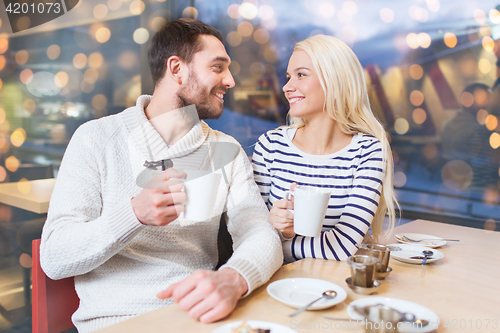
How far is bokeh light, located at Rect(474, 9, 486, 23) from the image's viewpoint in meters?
2.66

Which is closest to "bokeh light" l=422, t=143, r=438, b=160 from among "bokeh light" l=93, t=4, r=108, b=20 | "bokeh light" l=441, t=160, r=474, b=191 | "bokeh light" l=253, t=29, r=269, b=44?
"bokeh light" l=441, t=160, r=474, b=191

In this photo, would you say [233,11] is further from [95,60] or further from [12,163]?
[12,163]

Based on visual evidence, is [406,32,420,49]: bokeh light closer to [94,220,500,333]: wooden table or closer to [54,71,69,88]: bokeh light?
[94,220,500,333]: wooden table

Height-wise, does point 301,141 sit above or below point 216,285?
above

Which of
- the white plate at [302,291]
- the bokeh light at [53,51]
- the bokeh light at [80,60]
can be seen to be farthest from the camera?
the bokeh light at [80,60]

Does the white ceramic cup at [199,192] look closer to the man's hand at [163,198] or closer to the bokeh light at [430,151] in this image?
the man's hand at [163,198]

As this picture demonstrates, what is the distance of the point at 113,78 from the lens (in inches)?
113

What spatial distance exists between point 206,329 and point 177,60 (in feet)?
3.31

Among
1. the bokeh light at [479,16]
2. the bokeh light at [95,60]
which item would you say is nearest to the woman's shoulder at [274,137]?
the bokeh light at [95,60]

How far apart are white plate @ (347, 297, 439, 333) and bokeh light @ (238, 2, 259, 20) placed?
10.3 feet

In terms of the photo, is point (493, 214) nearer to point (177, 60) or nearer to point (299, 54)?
point (299, 54)

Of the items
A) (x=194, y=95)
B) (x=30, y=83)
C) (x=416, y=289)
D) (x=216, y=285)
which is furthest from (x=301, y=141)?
(x=30, y=83)

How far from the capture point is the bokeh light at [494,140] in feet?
8.72

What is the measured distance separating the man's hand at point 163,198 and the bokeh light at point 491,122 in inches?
105
